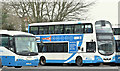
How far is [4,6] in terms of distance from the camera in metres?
46.6

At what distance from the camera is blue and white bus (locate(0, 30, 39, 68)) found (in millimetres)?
25750

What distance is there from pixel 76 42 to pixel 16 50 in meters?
7.64

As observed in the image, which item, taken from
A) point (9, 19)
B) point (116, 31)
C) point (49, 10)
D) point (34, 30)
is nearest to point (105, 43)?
point (116, 31)

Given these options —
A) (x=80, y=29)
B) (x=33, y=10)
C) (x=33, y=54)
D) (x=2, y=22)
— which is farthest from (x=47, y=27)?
(x=2, y=22)

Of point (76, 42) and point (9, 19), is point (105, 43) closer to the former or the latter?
point (76, 42)

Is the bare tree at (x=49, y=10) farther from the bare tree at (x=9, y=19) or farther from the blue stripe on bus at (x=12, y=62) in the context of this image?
the blue stripe on bus at (x=12, y=62)

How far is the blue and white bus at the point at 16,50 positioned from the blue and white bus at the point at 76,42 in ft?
19.3

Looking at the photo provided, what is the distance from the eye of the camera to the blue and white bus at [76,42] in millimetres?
30875

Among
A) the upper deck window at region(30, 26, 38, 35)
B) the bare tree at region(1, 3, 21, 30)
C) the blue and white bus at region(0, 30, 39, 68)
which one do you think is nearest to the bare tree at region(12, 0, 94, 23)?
the bare tree at region(1, 3, 21, 30)

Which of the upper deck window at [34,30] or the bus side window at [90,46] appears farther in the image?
the upper deck window at [34,30]

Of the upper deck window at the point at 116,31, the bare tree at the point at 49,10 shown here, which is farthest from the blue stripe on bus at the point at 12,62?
the bare tree at the point at 49,10

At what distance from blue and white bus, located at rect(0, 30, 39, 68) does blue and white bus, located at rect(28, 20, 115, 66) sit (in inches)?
231

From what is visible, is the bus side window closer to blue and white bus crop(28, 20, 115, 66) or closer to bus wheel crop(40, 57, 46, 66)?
blue and white bus crop(28, 20, 115, 66)

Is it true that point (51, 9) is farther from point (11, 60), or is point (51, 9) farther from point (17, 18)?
point (11, 60)
